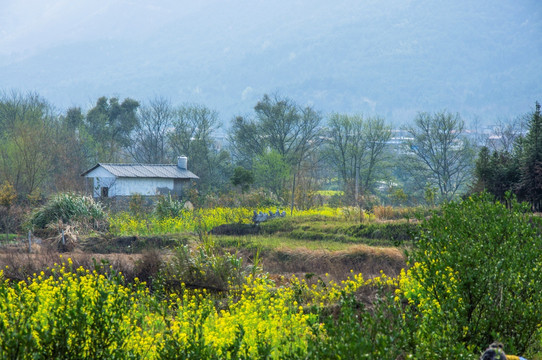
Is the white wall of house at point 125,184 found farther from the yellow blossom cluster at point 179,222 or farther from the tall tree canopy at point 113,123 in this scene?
the tall tree canopy at point 113,123

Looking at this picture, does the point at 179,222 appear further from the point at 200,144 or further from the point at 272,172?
the point at 200,144

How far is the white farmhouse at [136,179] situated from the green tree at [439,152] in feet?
57.0

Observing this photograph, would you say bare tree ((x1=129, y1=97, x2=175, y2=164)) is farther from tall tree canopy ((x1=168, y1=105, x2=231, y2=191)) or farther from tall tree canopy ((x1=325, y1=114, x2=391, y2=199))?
tall tree canopy ((x1=325, y1=114, x2=391, y2=199))

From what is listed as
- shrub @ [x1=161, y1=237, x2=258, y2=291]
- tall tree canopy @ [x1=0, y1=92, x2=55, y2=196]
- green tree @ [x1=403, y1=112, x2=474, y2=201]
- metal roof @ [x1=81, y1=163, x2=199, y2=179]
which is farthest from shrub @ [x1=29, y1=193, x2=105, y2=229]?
green tree @ [x1=403, y1=112, x2=474, y2=201]

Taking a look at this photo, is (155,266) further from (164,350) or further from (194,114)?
(194,114)

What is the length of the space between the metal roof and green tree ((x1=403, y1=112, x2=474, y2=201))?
1722 centimetres

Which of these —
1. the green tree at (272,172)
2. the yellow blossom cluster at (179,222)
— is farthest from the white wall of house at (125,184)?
the yellow blossom cluster at (179,222)

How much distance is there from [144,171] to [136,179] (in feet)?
3.05

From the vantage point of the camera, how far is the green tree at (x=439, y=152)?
42.5 metres

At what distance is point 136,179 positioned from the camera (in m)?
33.8

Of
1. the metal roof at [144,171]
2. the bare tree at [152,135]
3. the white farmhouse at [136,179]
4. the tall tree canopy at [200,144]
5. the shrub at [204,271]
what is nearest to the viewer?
the shrub at [204,271]

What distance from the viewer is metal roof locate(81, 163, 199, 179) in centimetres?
3330

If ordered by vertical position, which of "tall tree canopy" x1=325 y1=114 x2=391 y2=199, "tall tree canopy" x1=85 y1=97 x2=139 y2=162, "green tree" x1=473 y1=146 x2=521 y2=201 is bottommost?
"green tree" x1=473 y1=146 x2=521 y2=201

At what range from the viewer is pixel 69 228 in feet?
55.7
